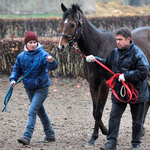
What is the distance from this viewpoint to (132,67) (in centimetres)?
442

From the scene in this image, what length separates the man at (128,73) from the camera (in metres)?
4.31

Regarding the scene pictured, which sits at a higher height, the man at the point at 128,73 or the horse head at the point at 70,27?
the horse head at the point at 70,27

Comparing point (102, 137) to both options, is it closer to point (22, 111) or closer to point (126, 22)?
point (22, 111)

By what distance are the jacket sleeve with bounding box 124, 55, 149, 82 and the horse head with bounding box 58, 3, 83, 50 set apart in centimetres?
109

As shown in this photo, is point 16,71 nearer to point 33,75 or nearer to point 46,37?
point 33,75

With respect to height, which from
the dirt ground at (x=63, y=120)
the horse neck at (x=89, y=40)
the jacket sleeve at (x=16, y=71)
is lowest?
the dirt ground at (x=63, y=120)

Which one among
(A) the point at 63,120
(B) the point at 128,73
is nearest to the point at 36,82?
(B) the point at 128,73

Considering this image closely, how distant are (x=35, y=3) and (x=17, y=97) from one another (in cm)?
2369

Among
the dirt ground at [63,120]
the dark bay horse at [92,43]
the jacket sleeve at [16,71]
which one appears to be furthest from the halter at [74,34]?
the dirt ground at [63,120]

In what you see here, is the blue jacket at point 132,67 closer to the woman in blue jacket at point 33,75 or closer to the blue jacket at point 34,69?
the woman in blue jacket at point 33,75

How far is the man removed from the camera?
4312 mm

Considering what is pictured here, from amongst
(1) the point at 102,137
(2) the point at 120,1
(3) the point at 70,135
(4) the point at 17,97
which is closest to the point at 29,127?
(3) the point at 70,135

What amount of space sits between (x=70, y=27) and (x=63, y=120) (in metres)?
2.42

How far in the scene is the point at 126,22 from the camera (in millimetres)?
20625
